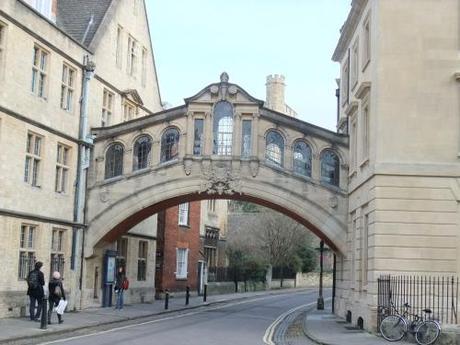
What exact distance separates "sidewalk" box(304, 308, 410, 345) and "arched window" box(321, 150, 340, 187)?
5.40 m

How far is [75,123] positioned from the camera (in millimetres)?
29172

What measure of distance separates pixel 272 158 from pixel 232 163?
5.20ft

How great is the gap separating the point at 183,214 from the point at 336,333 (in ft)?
78.9

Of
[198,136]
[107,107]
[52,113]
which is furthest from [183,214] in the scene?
[52,113]

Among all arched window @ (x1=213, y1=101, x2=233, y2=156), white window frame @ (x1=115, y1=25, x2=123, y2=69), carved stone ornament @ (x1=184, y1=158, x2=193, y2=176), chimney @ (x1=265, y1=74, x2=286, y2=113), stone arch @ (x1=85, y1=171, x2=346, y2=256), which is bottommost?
stone arch @ (x1=85, y1=171, x2=346, y2=256)

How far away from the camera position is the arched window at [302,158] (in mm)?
29625

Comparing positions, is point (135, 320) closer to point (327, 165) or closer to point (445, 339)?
point (327, 165)

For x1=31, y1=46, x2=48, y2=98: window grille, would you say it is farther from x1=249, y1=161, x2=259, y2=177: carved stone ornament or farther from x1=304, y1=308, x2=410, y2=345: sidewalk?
x1=304, y1=308, x2=410, y2=345: sidewalk

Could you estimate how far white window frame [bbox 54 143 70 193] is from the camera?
1107 inches

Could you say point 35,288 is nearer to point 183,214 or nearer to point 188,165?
point 188,165

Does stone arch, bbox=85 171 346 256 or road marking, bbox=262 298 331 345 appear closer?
road marking, bbox=262 298 331 345

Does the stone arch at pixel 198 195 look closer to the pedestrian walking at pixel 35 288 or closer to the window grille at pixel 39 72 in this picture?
the window grille at pixel 39 72

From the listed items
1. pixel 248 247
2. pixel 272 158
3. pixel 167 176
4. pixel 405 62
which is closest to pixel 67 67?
pixel 167 176

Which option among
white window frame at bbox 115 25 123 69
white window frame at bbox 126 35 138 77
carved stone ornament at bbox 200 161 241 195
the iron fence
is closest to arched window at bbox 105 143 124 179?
carved stone ornament at bbox 200 161 241 195
